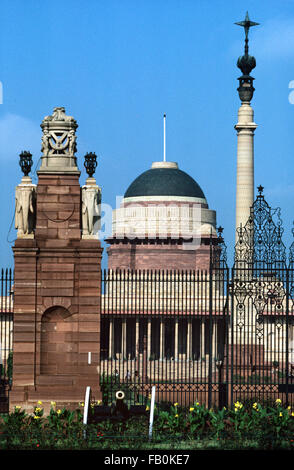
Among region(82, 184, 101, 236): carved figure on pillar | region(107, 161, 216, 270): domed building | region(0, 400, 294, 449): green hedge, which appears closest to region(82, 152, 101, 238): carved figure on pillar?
region(82, 184, 101, 236): carved figure on pillar

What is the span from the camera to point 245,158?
62844 mm

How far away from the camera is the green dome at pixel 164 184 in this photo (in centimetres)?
9669

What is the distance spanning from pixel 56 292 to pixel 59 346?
1.56 m

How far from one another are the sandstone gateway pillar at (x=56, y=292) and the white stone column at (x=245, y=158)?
113 feet

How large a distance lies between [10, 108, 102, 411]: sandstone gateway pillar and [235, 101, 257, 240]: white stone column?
34419 millimetres

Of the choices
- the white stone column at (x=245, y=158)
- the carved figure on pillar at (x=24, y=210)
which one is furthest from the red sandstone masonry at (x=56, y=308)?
the white stone column at (x=245, y=158)

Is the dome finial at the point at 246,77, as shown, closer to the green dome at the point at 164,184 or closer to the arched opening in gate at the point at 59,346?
A: the green dome at the point at 164,184

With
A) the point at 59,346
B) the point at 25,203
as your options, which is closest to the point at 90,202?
the point at 25,203

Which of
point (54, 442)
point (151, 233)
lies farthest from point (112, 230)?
point (54, 442)

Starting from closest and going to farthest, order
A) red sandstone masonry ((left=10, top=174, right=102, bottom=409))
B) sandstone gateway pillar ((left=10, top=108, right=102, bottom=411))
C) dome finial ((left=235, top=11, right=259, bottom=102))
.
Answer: sandstone gateway pillar ((left=10, top=108, right=102, bottom=411))
red sandstone masonry ((left=10, top=174, right=102, bottom=409))
dome finial ((left=235, top=11, right=259, bottom=102))

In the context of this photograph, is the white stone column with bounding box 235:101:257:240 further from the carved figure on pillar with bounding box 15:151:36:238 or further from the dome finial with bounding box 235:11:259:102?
the carved figure on pillar with bounding box 15:151:36:238

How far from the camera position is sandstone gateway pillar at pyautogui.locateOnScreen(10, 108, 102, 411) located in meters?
28.5

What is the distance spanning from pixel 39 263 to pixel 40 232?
920 millimetres
